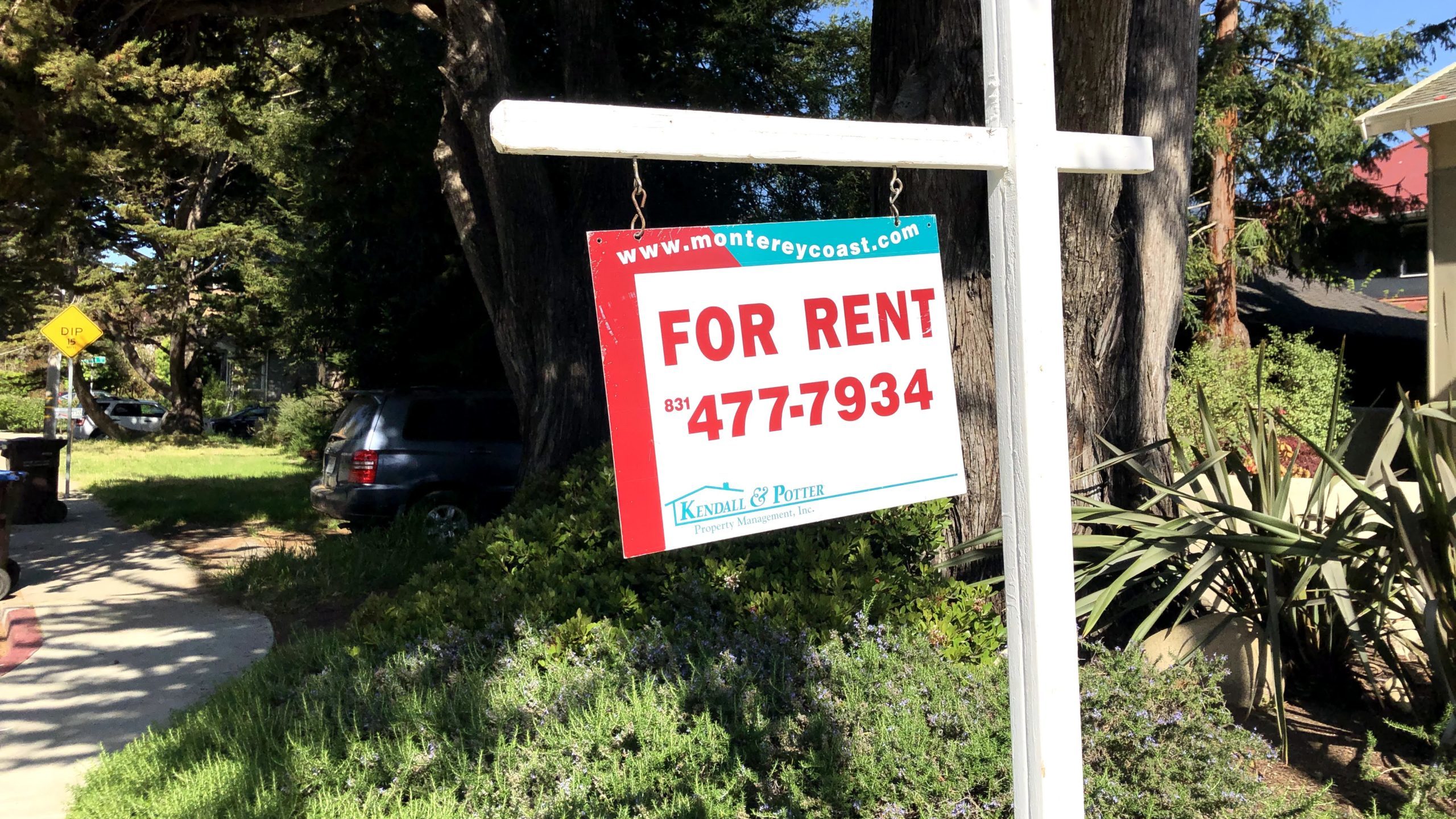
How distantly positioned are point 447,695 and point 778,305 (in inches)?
119

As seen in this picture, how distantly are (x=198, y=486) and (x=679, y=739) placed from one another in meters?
17.4

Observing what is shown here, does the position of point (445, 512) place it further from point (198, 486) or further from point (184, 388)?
point (184, 388)

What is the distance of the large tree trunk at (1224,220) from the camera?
16.0m

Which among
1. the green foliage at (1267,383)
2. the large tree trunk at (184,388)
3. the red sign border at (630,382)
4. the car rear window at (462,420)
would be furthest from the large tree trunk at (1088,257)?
the large tree trunk at (184,388)

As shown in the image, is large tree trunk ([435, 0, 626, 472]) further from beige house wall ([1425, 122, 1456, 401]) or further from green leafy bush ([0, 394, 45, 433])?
green leafy bush ([0, 394, 45, 433])

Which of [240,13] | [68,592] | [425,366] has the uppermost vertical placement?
[240,13]

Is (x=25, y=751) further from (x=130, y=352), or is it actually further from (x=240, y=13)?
(x=130, y=352)

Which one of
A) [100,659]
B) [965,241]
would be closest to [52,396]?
[100,659]

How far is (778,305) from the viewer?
2.41 metres

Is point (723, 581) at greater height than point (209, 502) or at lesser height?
greater

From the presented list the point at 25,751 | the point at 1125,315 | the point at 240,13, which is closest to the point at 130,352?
the point at 240,13

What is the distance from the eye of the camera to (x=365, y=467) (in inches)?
432

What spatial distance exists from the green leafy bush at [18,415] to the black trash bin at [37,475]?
119 ft

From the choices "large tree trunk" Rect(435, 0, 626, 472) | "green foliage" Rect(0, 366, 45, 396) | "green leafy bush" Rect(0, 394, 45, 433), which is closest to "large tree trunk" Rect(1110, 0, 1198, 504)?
"large tree trunk" Rect(435, 0, 626, 472)
